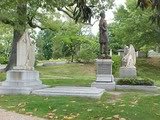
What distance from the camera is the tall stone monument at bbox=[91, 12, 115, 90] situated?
886 inches

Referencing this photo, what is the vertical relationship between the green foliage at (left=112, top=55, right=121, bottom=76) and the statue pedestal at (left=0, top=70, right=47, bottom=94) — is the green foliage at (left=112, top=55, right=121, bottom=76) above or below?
above

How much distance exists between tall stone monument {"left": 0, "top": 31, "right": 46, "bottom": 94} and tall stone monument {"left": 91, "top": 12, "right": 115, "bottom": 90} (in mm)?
3809

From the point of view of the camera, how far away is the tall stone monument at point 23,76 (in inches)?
746

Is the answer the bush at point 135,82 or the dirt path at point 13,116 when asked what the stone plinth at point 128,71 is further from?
the dirt path at point 13,116

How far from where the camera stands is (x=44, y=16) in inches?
1276

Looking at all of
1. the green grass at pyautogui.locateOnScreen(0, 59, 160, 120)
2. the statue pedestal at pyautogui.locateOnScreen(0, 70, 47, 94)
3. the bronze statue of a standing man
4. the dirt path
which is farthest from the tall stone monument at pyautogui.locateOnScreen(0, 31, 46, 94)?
the dirt path

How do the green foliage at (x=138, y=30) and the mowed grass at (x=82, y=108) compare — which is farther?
the green foliage at (x=138, y=30)

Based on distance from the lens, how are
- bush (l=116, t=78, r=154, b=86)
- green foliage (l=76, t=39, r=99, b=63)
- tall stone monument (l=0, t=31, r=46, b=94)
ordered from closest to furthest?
tall stone monument (l=0, t=31, r=46, b=94) → bush (l=116, t=78, r=154, b=86) → green foliage (l=76, t=39, r=99, b=63)

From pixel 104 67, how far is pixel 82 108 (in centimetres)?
947

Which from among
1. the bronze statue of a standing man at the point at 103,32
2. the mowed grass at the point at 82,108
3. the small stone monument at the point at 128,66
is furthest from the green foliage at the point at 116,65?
the mowed grass at the point at 82,108

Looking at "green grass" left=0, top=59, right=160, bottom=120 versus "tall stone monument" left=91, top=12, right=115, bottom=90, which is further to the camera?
"tall stone monument" left=91, top=12, right=115, bottom=90

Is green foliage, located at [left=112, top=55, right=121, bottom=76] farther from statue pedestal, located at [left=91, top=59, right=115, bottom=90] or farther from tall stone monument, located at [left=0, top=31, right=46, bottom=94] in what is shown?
tall stone monument, located at [left=0, top=31, right=46, bottom=94]

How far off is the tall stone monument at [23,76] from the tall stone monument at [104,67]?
3809mm

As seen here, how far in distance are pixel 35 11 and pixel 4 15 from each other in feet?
16.0
